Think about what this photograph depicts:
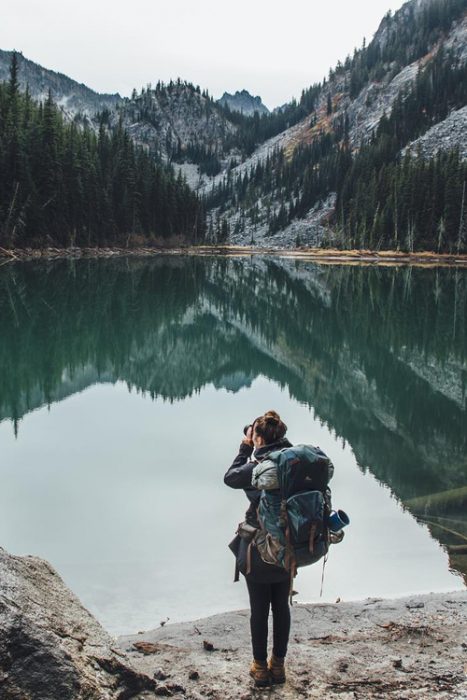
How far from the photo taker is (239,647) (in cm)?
598

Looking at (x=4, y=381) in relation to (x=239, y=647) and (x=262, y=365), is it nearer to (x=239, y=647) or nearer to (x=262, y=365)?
(x=262, y=365)

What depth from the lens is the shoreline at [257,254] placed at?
77.8 metres

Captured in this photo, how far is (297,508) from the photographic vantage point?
15.1ft

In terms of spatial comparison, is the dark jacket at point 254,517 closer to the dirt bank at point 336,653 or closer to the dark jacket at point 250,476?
the dark jacket at point 250,476

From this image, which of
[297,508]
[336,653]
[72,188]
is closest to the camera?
[297,508]

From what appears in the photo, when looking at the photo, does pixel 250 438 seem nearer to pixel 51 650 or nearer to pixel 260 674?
pixel 260 674

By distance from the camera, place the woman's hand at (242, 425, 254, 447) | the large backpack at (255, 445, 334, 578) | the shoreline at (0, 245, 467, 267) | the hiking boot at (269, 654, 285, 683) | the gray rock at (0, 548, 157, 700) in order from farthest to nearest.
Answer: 1. the shoreline at (0, 245, 467, 267)
2. the woman's hand at (242, 425, 254, 447)
3. the hiking boot at (269, 654, 285, 683)
4. the large backpack at (255, 445, 334, 578)
5. the gray rock at (0, 548, 157, 700)

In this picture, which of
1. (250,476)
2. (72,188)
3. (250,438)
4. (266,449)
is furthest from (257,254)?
(250,476)

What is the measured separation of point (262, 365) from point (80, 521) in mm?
15929

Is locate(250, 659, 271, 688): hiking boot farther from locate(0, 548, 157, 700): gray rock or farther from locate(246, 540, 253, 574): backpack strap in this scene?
locate(0, 548, 157, 700): gray rock

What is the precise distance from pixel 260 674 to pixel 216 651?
35.1 inches

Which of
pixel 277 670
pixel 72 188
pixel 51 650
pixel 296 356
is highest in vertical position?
Result: pixel 72 188

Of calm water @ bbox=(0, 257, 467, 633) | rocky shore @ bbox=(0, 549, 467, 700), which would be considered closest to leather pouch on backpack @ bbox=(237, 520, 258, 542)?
rocky shore @ bbox=(0, 549, 467, 700)

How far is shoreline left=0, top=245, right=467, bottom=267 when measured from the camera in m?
77.8
